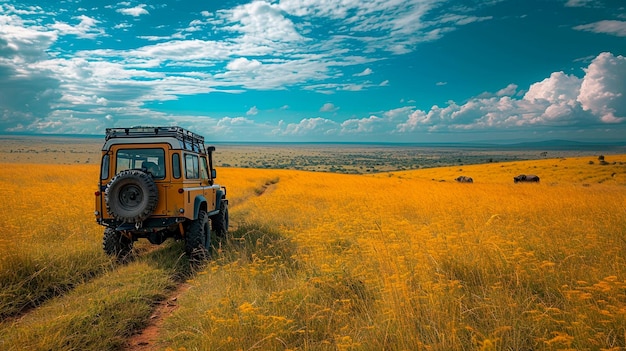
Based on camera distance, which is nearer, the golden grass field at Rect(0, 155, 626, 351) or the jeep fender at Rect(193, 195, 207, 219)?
the golden grass field at Rect(0, 155, 626, 351)

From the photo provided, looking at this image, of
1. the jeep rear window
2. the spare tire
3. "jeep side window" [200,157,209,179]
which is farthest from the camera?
"jeep side window" [200,157,209,179]

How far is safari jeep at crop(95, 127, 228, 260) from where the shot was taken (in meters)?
8.54

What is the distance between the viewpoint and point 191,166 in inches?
406

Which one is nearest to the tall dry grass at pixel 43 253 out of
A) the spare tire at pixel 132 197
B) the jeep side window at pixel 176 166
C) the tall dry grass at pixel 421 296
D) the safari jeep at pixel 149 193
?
the safari jeep at pixel 149 193

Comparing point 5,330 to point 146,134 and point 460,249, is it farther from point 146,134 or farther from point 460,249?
point 460,249

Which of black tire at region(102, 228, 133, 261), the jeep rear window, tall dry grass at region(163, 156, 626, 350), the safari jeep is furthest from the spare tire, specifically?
tall dry grass at region(163, 156, 626, 350)

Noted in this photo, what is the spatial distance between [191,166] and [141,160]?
1352 mm

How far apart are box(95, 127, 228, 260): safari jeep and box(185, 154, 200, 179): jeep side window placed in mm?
31

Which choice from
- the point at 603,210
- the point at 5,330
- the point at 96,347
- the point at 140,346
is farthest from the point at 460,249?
the point at 603,210

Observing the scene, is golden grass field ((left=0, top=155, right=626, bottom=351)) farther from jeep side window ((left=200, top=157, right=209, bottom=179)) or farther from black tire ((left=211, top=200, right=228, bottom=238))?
jeep side window ((left=200, top=157, right=209, bottom=179))

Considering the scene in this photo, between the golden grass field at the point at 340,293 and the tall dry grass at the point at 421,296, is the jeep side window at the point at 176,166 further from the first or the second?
the tall dry grass at the point at 421,296

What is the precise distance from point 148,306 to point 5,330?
1.82 metres

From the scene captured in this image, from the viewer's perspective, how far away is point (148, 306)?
620 centimetres

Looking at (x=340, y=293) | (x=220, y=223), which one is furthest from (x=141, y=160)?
(x=340, y=293)
